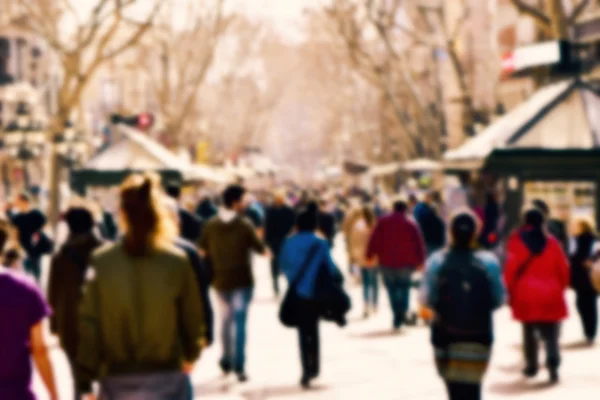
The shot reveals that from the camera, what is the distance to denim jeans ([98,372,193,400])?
18.9ft

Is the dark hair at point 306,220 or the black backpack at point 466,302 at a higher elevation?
the dark hair at point 306,220

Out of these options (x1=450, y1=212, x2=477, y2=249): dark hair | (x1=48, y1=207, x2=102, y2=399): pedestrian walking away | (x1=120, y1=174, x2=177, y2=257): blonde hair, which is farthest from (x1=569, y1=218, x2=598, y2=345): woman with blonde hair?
(x1=120, y1=174, x2=177, y2=257): blonde hair

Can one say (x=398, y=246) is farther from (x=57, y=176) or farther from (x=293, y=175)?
(x=293, y=175)

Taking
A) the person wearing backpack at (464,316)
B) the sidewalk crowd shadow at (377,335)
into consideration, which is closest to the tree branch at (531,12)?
the sidewalk crowd shadow at (377,335)

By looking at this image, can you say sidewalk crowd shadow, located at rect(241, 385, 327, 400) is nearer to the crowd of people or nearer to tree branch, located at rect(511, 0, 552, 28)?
the crowd of people

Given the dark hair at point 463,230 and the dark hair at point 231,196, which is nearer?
the dark hair at point 463,230

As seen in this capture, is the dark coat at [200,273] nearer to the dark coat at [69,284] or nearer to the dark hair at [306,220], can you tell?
the dark coat at [69,284]

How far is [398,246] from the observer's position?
52.2 ft

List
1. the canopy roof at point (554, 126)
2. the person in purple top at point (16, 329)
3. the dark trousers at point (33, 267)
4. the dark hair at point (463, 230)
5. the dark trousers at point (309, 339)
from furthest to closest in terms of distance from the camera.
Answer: the canopy roof at point (554, 126)
the dark trousers at point (33, 267)
the dark trousers at point (309, 339)
the dark hair at point (463, 230)
the person in purple top at point (16, 329)

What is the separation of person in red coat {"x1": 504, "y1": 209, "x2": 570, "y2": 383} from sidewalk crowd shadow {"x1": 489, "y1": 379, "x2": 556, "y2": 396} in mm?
342

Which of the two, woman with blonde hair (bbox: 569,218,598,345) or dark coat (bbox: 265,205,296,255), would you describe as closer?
woman with blonde hair (bbox: 569,218,598,345)

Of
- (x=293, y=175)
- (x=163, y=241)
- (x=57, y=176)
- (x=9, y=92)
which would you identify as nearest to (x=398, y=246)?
(x=163, y=241)

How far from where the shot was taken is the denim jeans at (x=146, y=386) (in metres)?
5.75

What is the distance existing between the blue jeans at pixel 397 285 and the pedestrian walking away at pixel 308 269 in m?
4.63
